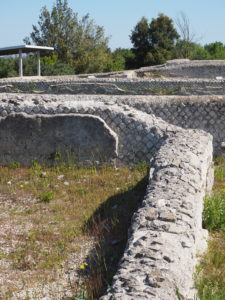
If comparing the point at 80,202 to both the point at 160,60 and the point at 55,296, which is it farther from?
the point at 160,60

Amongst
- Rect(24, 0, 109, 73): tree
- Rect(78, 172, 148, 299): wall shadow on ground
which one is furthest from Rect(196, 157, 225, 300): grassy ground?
Rect(24, 0, 109, 73): tree

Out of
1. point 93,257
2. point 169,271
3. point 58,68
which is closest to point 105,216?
point 93,257

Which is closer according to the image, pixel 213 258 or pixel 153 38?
pixel 213 258

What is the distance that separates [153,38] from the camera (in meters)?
34.0

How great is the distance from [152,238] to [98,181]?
299cm

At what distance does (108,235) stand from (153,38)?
31.3 m

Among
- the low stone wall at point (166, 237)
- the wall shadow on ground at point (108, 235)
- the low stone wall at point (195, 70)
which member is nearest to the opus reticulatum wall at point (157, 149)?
the low stone wall at point (166, 237)

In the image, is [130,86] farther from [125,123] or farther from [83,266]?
[83,266]

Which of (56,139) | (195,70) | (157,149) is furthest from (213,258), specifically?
(195,70)

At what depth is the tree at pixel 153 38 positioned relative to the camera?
3350 centimetres

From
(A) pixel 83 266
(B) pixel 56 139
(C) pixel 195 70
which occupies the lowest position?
(A) pixel 83 266

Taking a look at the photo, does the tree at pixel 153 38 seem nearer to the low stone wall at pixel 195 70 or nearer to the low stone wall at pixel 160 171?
the low stone wall at pixel 195 70

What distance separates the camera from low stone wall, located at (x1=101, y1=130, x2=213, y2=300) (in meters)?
2.54

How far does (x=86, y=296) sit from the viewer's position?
2959 mm
